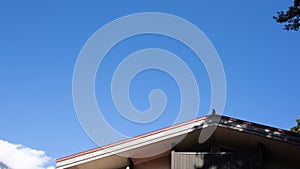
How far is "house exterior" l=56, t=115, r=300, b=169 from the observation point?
11.1m

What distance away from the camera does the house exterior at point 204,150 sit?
11.1 m

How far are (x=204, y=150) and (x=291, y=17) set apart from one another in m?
4.92

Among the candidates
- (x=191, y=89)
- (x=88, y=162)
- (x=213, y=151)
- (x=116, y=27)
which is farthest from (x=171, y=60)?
(x=88, y=162)

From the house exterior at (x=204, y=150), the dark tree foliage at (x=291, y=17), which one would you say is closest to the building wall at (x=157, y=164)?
the house exterior at (x=204, y=150)

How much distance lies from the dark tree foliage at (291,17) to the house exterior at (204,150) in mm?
3168

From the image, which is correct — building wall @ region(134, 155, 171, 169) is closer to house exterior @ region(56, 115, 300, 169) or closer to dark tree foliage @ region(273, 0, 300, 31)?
house exterior @ region(56, 115, 300, 169)

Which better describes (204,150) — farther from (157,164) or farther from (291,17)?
(291,17)

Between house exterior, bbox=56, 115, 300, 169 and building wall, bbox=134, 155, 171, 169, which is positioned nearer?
house exterior, bbox=56, 115, 300, 169

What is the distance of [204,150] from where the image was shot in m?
12.1

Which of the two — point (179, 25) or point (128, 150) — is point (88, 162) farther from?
point (179, 25)

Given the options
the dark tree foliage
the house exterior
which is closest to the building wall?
the house exterior

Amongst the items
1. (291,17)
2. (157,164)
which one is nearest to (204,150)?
(157,164)

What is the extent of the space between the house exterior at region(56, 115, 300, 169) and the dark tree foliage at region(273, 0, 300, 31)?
317 cm

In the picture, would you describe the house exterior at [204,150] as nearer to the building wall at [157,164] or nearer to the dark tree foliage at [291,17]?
the building wall at [157,164]
